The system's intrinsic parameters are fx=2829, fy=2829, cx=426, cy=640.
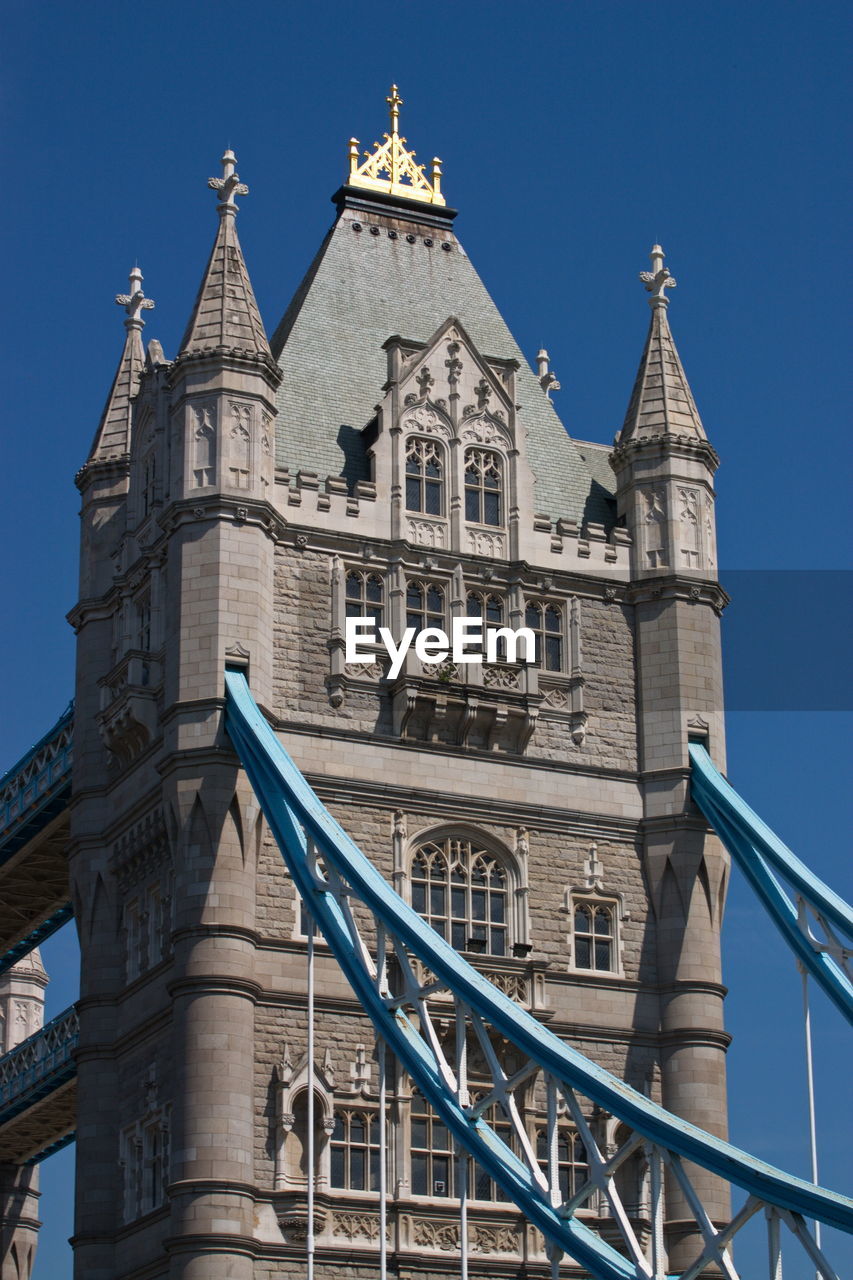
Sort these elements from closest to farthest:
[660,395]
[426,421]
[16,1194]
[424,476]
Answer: [424,476], [426,421], [660,395], [16,1194]

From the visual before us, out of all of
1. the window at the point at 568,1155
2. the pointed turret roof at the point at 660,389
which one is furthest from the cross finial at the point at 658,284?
the window at the point at 568,1155

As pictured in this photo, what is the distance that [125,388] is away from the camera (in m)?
53.6

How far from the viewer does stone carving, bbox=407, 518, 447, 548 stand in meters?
49.2

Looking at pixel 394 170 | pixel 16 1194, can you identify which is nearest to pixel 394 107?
pixel 394 170

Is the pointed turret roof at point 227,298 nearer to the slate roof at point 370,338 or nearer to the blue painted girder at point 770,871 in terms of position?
the slate roof at point 370,338

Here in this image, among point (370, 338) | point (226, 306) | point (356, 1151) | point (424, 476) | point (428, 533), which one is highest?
point (370, 338)

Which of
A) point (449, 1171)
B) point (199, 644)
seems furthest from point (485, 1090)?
point (199, 644)

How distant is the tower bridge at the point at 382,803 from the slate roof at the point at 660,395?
8 cm

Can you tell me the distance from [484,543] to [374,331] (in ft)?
18.1

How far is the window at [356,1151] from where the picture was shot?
4438cm

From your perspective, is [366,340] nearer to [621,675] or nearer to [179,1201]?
[621,675]

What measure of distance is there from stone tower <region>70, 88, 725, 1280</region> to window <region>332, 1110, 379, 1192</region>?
0.04m

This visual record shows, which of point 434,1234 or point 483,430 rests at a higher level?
point 483,430

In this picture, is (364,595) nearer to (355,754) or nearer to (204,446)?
(355,754)
